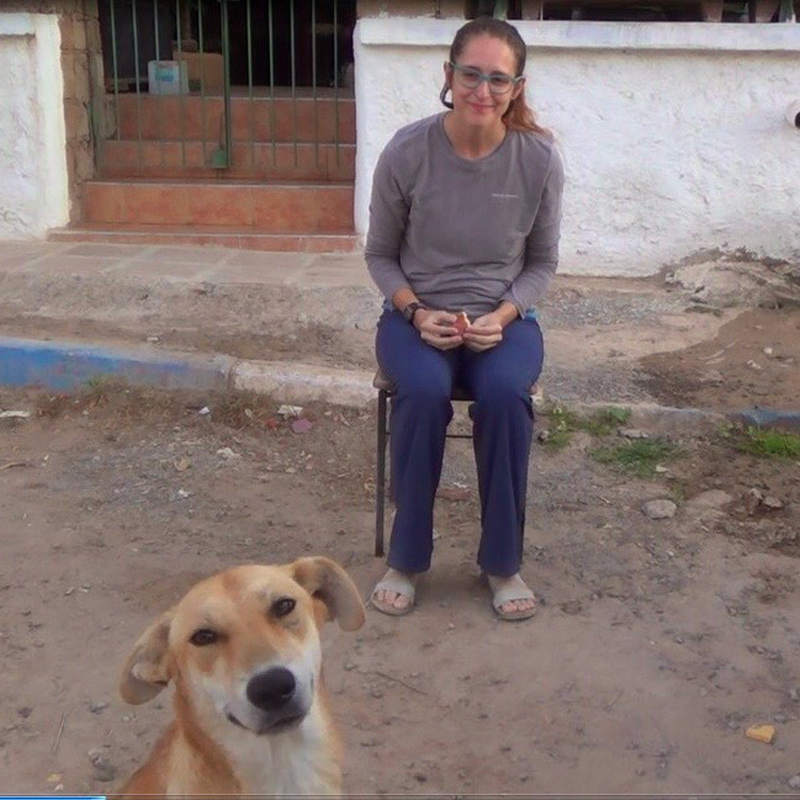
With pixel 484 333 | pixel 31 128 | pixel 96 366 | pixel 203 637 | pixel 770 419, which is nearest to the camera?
pixel 203 637

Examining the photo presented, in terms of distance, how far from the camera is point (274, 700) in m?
2.17

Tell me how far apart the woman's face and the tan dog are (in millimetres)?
1694

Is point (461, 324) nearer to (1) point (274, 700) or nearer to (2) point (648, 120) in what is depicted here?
(1) point (274, 700)

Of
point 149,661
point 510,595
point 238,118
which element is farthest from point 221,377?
point 238,118

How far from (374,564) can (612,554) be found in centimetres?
81

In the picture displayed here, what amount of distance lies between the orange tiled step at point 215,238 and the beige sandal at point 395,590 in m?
3.86

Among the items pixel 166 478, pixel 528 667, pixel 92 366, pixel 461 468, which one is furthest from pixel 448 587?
pixel 92 366

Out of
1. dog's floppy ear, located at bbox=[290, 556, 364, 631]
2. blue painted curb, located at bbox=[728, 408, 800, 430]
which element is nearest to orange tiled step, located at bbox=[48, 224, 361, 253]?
blue painted curb, located at bbox=[728, 408, 800, 430]

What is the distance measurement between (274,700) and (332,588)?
469mm

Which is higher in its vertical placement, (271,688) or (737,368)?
(271,688)

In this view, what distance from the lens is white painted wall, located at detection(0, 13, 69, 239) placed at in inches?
284

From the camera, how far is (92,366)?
5.40m

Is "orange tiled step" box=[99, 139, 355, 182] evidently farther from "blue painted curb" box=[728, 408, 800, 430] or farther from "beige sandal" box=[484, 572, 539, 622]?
"beige sandal" box=[484, 572, 539, 622]

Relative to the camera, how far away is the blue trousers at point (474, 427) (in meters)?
3.53
